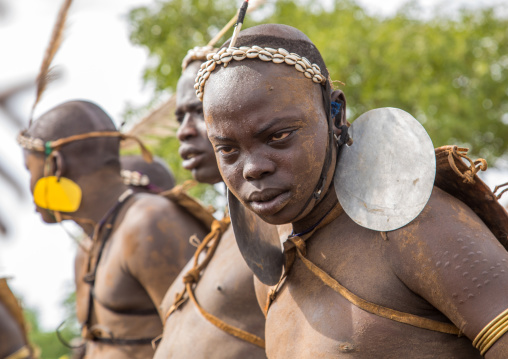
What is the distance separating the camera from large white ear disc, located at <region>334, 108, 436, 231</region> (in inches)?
87.4

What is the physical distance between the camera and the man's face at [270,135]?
232 centimetres

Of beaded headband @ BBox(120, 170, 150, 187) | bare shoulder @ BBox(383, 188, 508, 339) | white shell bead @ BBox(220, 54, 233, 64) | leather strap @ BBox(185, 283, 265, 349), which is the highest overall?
white shell bead @ BBox(220, 54, 233, 64)

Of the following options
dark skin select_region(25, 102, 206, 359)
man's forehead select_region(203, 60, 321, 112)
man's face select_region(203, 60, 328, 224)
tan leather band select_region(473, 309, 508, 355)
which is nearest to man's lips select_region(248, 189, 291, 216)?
man's face select_region(203, 60, 328, 224)

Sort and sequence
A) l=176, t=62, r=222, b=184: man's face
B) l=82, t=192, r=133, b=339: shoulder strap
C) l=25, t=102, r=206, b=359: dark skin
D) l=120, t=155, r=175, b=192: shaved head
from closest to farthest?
1. l=176, t=62, r=222, b=184: man's face
2. l=25, t=102, r=206, b=359: dark skin
3. l=82, t=192, r=133, b=339: shoulder strap
4. l=120, t=155, r=175, b=192: shaved head

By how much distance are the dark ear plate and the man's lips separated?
347 mm

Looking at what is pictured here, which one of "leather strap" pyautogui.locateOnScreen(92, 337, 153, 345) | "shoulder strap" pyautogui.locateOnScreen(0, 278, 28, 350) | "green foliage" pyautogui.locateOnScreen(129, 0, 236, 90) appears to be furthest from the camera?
"green foliage" pyautogui.locateOnScreen(129, 0, 236, 90)

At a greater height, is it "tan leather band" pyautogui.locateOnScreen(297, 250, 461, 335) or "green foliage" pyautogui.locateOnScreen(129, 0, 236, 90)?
"tan leather band" pyautogui.locateOnScreen(297, 250, 461, 335)

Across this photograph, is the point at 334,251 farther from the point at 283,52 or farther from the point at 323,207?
the point at 283,52

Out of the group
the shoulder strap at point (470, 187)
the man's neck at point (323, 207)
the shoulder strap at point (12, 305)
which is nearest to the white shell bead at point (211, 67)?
the man's neck at point (323, 207)

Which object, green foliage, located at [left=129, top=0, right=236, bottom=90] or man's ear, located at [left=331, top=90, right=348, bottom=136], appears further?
green foliage, located at [left=129, top=0, right=236, bottom=90]

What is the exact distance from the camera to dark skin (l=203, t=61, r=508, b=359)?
2.07 metres

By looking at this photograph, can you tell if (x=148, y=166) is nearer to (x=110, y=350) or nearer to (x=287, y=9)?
(x=110, y=350)

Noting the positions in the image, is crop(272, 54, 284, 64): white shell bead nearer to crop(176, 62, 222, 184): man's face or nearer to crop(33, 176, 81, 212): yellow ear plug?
crop(176, 62, 222, 184): man's face

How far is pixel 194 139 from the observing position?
3867mm
